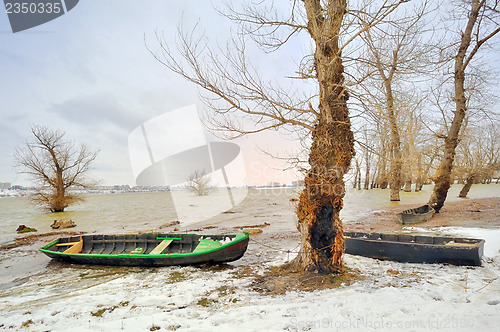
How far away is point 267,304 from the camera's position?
455cm

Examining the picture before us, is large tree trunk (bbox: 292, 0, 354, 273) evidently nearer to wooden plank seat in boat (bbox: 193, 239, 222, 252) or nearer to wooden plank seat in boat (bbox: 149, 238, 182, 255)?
wooden plank seat in boat (bbox: 193, 239, 222, 252)

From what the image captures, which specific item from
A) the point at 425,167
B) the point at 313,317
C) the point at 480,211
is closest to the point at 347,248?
the point at 313,317

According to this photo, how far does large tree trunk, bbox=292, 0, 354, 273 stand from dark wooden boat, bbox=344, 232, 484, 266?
1.88 m

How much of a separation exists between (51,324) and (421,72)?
24.7ft

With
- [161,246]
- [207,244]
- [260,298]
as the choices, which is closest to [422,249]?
[260,298]

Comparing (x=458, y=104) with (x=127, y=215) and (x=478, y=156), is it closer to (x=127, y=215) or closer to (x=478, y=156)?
(x=478, y=156)

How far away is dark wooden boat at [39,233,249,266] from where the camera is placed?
25.3 ft

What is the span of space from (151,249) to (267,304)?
6341 mm

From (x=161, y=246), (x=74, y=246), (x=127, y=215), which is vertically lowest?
(x=127, y=215)

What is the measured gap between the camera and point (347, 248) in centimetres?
776

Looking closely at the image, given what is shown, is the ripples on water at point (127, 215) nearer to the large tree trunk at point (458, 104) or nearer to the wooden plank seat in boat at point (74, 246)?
the large tree trunk at point (458, 104)

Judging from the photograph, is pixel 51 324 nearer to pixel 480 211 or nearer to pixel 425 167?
pixel 480 211

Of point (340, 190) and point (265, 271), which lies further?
point (265, 271)

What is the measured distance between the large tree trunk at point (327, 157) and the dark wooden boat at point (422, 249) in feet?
6.18
